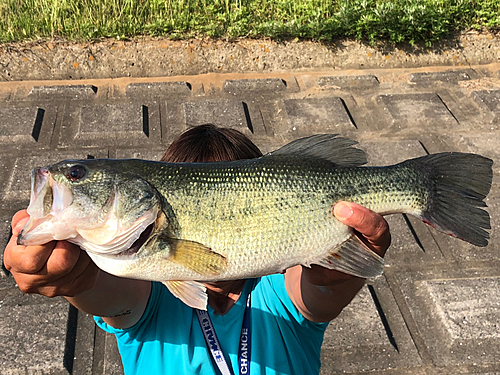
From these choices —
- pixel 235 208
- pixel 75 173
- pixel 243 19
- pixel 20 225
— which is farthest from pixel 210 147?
pixel 243 19

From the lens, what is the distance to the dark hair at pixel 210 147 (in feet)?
7.61

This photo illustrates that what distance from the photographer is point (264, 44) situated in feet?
20.3

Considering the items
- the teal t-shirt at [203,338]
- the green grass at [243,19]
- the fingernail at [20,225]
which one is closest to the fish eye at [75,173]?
the fingernail at [20,225]

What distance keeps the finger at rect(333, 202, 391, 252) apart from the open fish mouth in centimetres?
104

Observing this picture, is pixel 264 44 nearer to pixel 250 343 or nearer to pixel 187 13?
pixel 187 13

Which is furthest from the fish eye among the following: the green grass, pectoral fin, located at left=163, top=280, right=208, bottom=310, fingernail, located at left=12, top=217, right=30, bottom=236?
the green grass

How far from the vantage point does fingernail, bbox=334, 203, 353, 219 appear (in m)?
1.85

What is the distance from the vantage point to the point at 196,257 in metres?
1.75

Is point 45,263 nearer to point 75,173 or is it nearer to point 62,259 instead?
point 62,259

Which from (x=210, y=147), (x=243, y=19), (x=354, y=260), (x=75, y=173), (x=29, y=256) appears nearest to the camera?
(x=29, y=256)

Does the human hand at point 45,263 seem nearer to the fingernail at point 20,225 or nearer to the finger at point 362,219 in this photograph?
the fingernail at point 20,225

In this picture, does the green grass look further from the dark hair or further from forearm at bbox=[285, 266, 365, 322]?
forearm at bbox=[285, 266, 365, 322]

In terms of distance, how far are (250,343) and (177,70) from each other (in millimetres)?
4491

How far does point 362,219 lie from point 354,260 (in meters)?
0.19
